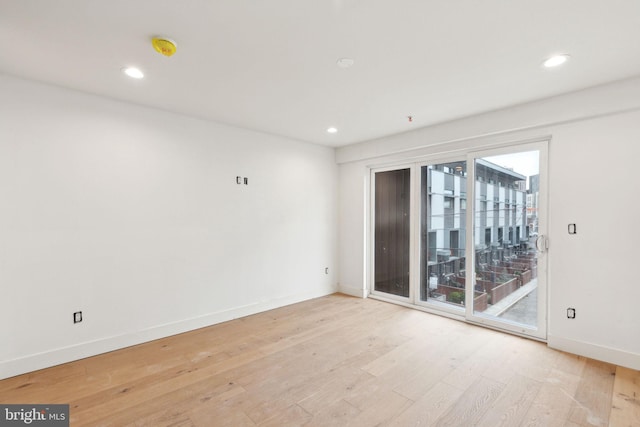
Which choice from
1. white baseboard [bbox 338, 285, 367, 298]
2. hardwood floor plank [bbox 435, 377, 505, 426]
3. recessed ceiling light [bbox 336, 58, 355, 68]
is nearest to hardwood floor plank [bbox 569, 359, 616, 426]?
hardwood floor plank [bbox 435, 377, 505, 426]

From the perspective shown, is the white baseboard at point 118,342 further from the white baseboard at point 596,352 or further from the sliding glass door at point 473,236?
the white baseboard at point 596,352

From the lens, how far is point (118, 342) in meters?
3.07

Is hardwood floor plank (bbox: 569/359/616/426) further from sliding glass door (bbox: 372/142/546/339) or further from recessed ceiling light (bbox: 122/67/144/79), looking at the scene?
recessed ceiling light (bbox: 122/67/144/79)

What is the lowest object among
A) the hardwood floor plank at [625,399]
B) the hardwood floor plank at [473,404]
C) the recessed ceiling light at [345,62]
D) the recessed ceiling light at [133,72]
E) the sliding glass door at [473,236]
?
the hardwood floor plank at [473,404]

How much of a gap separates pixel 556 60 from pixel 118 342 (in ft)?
15.4

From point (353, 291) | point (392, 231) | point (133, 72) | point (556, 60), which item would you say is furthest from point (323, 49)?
point (353, 291)

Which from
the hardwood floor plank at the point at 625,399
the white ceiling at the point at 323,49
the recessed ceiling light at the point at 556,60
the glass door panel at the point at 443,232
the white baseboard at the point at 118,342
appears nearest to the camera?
the white ceiling at the point at 323,49

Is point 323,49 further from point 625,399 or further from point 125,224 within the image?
point 625,399

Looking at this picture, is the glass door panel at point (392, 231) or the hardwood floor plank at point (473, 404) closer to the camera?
the hardwood floor plank at point (473, 404)

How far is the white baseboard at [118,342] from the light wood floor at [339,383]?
0.08 m

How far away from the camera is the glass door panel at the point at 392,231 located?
457 cm

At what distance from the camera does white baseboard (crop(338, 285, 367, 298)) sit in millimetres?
4965

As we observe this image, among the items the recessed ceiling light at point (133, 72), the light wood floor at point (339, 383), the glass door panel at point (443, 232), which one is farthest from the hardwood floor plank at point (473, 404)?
the recessed ceiling light at point (133, 72)

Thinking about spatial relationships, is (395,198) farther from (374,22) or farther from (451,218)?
(374,22)
